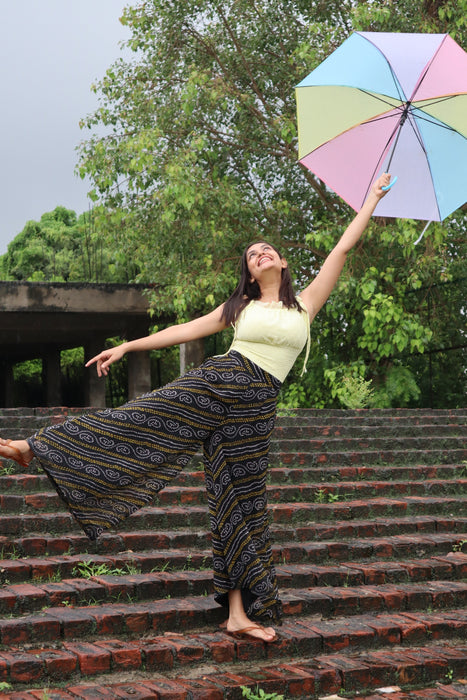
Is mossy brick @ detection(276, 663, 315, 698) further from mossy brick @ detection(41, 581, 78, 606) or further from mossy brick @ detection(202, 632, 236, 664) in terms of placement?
mossy brick @ detection(41, 581, 78, 606)

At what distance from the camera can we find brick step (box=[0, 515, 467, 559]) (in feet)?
13.9

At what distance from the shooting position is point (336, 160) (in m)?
A: 4.08

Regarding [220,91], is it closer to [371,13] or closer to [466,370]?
[371,13]

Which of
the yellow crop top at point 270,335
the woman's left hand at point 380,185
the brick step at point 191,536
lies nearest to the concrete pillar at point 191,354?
the brick step at point 191,536

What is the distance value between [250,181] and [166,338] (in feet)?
30.3

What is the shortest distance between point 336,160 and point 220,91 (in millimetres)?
7182

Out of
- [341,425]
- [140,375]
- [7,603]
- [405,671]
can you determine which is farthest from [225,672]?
[140,375]

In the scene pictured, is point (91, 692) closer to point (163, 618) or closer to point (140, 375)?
point (163, 618)

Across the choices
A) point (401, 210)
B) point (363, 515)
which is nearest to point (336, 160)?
point (401, 210)

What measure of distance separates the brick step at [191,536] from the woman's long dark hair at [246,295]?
1.57m

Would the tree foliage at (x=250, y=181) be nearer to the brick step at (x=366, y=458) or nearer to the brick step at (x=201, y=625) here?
the brick step at (x=366, y=458)

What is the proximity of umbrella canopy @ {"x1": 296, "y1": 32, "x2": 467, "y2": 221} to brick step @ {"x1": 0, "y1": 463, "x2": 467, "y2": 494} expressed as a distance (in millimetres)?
2300

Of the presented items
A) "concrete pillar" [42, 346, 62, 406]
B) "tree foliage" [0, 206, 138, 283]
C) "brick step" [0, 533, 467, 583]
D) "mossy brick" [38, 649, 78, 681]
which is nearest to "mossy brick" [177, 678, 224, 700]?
"mossy brick" [38, 649, 78, 681]

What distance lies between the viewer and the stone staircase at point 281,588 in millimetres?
3180
